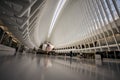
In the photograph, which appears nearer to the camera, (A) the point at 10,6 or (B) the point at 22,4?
(B) the point at 22,4

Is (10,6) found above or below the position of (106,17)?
below

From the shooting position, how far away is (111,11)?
1432cm

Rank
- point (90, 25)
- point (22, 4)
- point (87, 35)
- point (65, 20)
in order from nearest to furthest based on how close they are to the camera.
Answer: point (22, 4), point (90, 25), point (87, 35), point (65, 20)

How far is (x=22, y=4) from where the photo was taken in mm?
4746

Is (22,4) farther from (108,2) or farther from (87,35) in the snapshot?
(87,35)

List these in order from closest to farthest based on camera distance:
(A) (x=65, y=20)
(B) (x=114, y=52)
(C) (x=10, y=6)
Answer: (C) (x=10, y=6) → (B) (x=114, y=52) → (A) (x=65, y=20)

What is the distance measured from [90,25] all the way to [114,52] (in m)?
7.38

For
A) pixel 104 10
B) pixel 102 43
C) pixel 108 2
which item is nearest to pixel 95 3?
pixel 104 10

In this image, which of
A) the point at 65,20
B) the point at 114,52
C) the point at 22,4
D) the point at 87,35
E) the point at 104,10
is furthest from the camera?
the point at 65,20

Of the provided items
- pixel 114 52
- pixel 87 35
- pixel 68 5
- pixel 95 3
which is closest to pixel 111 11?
pixel 95 3

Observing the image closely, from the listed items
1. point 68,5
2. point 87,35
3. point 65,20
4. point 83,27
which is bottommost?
point 87,35

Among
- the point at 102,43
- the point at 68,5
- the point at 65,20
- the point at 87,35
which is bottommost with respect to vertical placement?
the point at 102,43

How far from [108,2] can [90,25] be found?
882 centimetres

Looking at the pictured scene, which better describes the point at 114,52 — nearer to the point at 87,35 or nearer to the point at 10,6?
the point at 87,35
